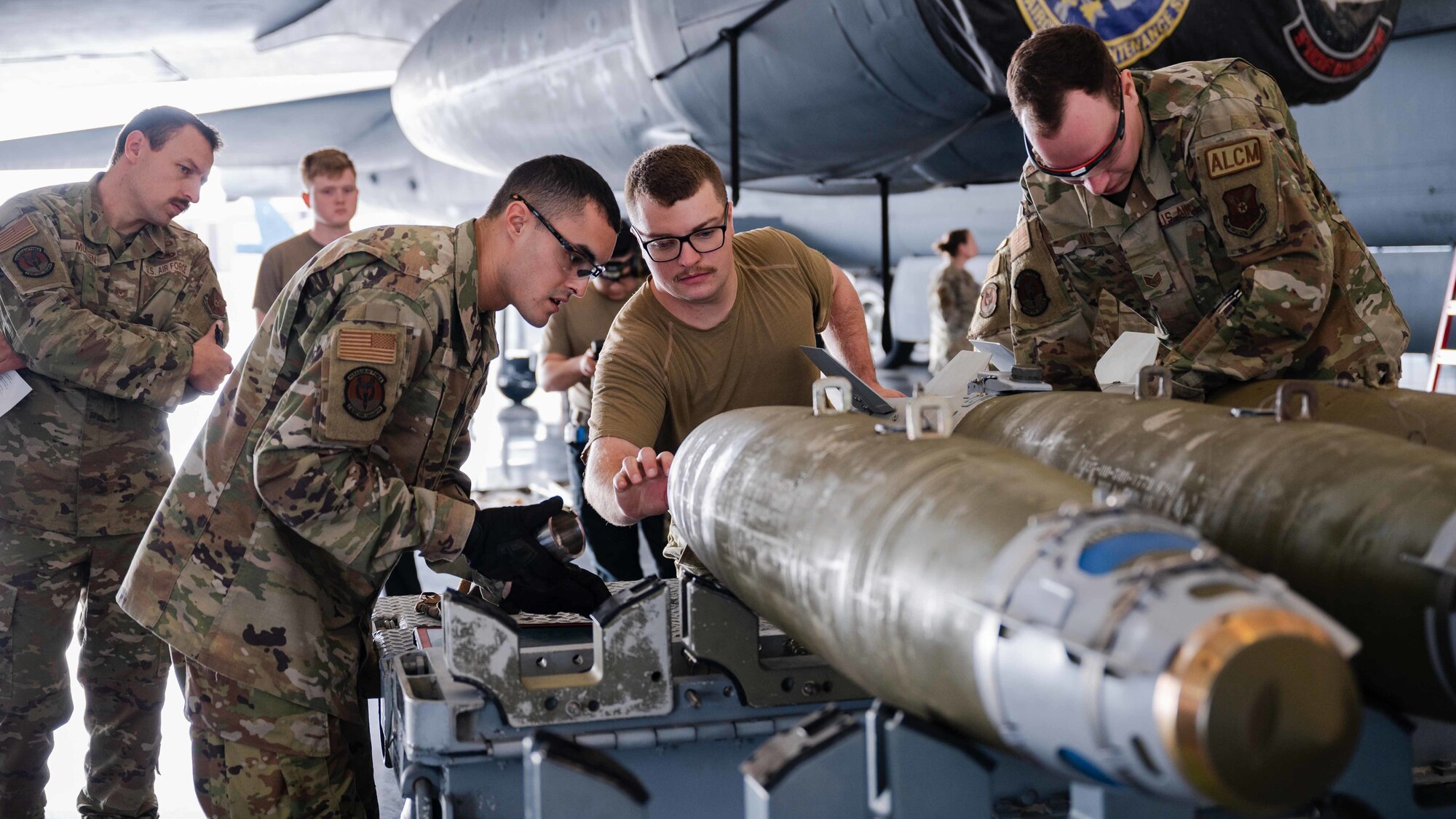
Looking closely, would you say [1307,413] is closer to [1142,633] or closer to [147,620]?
[1142,633]

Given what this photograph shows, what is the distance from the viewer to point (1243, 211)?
2076mm

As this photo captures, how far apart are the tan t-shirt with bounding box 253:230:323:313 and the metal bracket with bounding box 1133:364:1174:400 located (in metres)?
3.16

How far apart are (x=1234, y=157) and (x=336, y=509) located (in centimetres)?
165

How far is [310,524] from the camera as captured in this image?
1.72 m

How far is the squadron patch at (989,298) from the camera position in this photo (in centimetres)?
278

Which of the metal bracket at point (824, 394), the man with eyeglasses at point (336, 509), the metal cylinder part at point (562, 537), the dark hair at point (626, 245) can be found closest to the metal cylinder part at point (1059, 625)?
the metal bracket at point (824, 394)

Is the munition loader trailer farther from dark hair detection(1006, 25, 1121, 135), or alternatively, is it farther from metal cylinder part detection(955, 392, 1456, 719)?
dark hair detection(1006, 25, 1121, 135)

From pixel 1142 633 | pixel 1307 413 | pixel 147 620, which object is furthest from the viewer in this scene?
pixel 147 620

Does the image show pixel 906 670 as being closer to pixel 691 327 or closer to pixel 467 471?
pixel 691 327

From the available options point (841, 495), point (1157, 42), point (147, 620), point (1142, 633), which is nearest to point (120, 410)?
point (147, 620)

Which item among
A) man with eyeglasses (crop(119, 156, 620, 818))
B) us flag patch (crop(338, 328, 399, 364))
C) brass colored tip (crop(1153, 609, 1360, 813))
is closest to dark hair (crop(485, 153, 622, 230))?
man with eyeglasses (crop(119, 156, 620, 818))

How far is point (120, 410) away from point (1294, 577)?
2.62 meters

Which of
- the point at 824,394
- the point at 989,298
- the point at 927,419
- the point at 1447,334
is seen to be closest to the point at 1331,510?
the point at 927,419

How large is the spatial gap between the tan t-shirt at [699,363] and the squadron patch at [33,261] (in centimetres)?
140
